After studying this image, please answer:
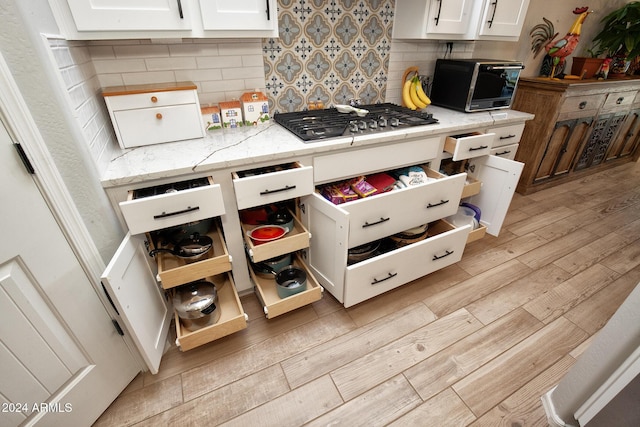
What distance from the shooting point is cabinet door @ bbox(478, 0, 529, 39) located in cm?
Answer: 181

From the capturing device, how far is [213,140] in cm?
142

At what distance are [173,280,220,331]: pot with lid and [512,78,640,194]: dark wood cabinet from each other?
2.79 meters

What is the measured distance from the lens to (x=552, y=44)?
2439mm

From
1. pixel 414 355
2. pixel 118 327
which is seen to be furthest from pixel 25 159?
pixel 414 355

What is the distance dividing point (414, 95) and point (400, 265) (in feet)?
3.98

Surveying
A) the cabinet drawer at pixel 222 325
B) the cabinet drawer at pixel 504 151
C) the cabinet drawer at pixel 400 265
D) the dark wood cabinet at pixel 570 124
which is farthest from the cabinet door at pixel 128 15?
the dark wood cabinet at pixel 570 124

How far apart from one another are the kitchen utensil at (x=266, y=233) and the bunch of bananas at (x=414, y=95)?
1246 millimetres

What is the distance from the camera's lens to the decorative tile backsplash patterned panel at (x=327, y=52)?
1688mm

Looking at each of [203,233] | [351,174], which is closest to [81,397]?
[203,233]

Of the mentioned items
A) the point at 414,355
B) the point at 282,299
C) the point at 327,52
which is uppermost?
the point at 327,52

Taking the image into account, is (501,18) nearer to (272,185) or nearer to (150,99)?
(272,185)

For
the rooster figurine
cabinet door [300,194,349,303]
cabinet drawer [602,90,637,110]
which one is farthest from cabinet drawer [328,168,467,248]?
cabinet drawer [602,90,637,110]

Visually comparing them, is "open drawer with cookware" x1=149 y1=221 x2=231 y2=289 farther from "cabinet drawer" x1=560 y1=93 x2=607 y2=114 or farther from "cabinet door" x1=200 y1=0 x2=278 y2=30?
"cabinet drawer" x1=560 y1=93 x2=607 y2=114

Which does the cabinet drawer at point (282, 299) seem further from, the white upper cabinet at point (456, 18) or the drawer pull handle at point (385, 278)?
the white upper cabinet at point (456, 18)
